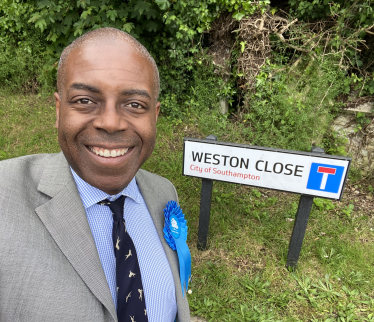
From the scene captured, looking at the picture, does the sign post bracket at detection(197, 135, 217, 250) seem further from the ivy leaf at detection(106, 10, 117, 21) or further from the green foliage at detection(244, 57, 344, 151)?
the ivy leaf at detection(106, 10, 117, 21)

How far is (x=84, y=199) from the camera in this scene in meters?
1.07

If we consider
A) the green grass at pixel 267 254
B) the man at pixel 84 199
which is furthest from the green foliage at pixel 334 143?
the man at pixel 84 199

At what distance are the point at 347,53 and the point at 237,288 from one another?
400 cm

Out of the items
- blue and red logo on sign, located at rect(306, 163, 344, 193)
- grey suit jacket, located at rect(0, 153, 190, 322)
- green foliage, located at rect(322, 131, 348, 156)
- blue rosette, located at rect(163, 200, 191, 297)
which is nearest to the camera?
grey suit jacket, located at rect(0, 153, 190, 322)

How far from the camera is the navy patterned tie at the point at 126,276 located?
100cm

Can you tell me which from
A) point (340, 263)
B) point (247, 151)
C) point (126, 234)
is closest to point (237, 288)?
point (340, 263)

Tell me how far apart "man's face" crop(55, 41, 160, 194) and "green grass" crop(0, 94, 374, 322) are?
6.60 feet

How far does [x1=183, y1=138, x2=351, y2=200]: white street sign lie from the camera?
6.96 ft

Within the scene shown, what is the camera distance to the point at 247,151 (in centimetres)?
228

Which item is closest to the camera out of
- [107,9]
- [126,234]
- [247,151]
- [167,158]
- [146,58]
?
[146,58]

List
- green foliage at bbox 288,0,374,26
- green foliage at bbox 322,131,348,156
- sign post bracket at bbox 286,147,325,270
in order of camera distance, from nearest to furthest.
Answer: sign post bracket at bbox 286,147,325,270 → green foliage at bbox 288,0,374,26 → green foliage at bbox 322,131,348,156

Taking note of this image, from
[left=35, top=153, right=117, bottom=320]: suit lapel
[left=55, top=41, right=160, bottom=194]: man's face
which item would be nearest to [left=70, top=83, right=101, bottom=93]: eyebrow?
[left=55, top=41, right=160, bottom=194]: man's face

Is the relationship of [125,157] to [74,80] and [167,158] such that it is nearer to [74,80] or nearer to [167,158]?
[74,80]

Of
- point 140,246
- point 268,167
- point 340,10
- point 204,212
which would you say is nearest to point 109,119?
point 140,246
